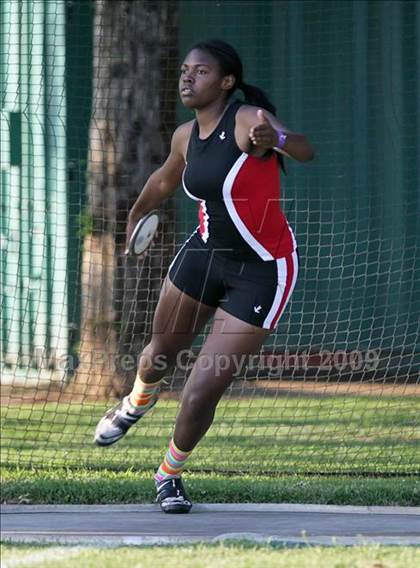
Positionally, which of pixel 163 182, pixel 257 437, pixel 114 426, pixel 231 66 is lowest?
pixel 257 437

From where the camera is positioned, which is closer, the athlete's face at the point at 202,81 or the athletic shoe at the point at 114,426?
the athlete's face at the point at 202,81

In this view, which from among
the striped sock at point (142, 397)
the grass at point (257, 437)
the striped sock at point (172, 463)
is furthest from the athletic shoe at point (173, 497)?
the grass at point (257, 437)

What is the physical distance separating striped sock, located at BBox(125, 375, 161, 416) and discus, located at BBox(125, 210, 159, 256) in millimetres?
633

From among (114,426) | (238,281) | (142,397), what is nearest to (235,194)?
(238,281)

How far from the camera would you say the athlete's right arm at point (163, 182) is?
622 cm

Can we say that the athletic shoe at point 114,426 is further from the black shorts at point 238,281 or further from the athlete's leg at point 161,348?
the black shorts at point 238,281

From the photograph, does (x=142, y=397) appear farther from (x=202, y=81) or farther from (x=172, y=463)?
(x=202, y=81)

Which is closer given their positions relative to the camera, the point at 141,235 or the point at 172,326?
the point at 172,326

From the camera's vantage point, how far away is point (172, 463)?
6.18 meters

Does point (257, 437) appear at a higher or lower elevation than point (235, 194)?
lower

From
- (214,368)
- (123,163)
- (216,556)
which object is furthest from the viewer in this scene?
(123,163)

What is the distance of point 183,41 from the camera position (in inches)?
419

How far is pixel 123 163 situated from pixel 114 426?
148 inches

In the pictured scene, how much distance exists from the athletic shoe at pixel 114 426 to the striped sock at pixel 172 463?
27 centimetres
